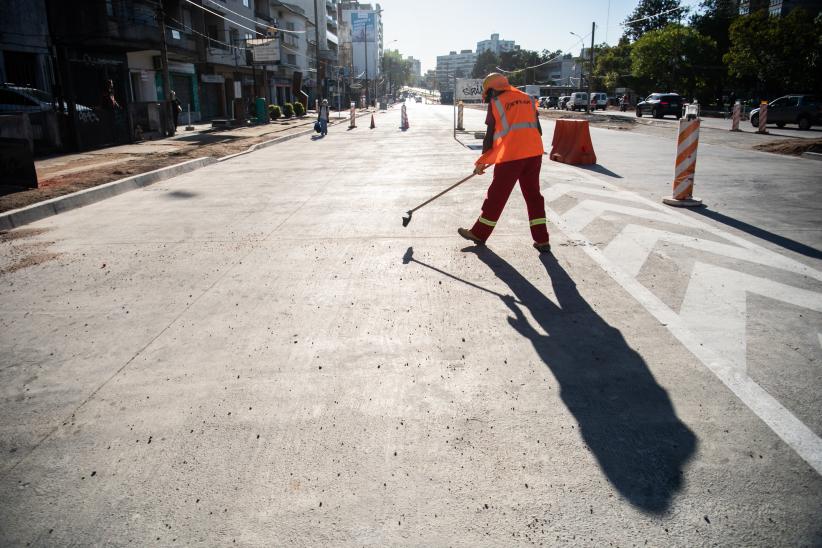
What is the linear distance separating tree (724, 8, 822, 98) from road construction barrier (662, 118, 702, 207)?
43.6 m

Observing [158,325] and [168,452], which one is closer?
[168,452]

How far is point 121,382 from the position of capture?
341cm

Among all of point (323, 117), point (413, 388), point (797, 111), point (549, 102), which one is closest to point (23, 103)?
point (323, 117)

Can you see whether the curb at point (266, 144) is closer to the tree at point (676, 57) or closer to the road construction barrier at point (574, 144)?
the road construction barrier at point (574, 144)

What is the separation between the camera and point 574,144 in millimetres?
13492

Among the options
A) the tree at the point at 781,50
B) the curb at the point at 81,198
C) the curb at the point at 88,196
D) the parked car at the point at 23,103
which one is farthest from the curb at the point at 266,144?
the tree at the point at 781,50

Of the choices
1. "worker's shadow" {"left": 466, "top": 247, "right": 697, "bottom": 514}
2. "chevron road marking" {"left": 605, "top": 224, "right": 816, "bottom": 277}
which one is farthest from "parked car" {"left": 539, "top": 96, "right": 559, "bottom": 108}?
"worker's shadow" {"left": 466, "top": 247, "right": 697, "bottom": 514}

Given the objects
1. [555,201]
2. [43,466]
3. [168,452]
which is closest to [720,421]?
[168,452]

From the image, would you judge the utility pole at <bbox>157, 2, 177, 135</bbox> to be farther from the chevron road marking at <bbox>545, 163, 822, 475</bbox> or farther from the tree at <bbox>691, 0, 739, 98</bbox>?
the tree at <bbox>691, 0, 739, 98</bbox>

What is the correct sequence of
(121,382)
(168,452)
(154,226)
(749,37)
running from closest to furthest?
(168,452) → (121,382) → (154,226) → (749,37)

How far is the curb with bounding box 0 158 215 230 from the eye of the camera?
7.84 meters

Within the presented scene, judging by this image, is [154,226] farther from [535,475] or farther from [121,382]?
[535,475]

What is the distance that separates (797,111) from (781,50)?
20779 mm

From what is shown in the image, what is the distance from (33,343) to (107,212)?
17.4 ft
